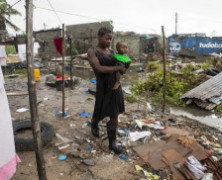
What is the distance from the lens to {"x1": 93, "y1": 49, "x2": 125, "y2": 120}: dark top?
259cm

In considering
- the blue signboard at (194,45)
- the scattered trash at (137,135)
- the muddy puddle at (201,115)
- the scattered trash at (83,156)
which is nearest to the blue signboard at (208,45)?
the blue signboard at (194,45)

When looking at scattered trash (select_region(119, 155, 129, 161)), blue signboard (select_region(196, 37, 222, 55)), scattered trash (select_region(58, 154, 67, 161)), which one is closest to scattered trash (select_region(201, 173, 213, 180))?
scattered trash (select_region(119, 155, 129, 161))

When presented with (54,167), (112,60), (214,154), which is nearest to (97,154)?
(54,167)

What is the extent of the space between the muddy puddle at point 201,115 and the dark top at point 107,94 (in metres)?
2.87

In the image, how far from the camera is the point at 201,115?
197 inches

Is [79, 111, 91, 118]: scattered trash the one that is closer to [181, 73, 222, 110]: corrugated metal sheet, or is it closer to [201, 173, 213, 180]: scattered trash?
[201, 173, 213, 180]: scattered trash

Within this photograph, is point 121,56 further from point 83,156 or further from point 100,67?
point 83,156

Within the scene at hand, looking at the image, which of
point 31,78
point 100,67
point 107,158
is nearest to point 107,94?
point 100,67

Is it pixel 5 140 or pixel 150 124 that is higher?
pixel 5 140

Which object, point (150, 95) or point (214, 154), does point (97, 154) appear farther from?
point (150, 95)

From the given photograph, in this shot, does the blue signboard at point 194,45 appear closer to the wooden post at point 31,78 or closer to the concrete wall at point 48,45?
the concrete wall at point 48,45

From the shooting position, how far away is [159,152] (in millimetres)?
2908

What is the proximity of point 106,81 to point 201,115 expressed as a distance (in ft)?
11.7

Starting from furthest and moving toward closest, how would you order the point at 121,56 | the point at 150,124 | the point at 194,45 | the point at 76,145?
the point at 194,45, the point at 150,124, the point at 76,145, the point at 121,56
